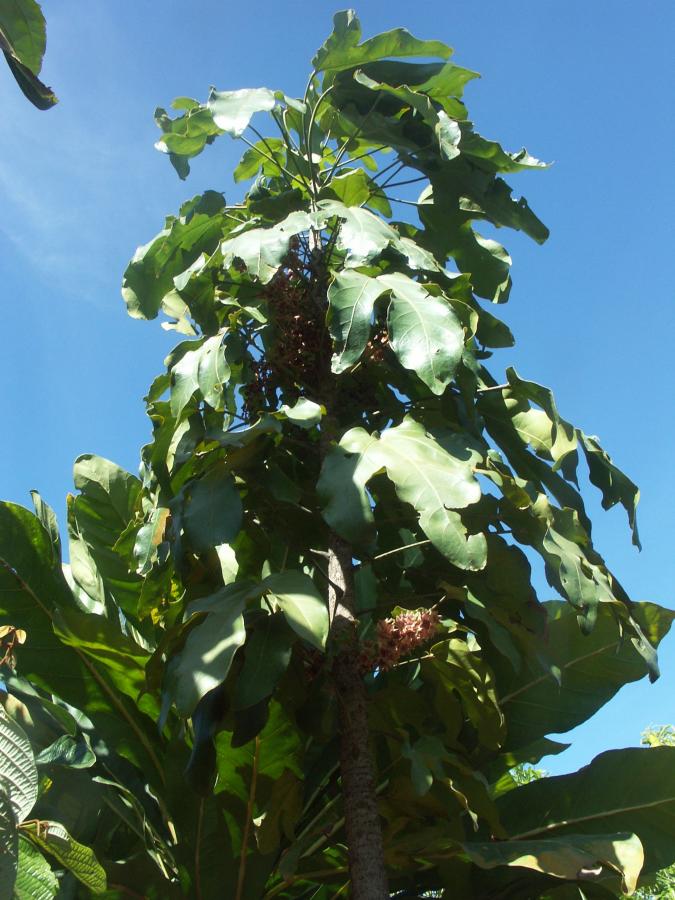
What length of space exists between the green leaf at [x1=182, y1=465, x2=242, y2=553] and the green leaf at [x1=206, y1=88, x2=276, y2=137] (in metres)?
1.00

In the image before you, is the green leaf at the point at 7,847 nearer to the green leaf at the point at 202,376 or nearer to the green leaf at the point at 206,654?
the green leaf at the point at 206,654

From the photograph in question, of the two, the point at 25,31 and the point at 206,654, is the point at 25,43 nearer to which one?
the point at 25,31

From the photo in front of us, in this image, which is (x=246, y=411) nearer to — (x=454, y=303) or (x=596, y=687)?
(x=454, y=303)

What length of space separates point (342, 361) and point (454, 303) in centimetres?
44

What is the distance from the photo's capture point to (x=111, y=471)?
325 centimetres

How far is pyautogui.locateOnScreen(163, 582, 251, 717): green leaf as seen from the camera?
5.92 feet

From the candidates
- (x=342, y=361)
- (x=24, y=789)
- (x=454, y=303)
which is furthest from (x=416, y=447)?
(x=24, y=789)

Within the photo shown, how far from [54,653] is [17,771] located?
1471 millimetres

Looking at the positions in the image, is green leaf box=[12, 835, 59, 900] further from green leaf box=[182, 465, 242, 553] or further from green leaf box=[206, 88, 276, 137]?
green leaf box=[206, 88, 276, 137]

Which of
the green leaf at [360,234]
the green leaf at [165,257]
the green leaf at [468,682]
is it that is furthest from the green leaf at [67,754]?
the green leaf at [360,234]

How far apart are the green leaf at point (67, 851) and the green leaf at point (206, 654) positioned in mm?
434

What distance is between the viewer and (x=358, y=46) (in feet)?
9.27

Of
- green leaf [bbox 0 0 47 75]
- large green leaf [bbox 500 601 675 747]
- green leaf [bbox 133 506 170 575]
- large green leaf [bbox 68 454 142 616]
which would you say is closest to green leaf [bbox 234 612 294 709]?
green leaf [bbox 133 506 170 575]

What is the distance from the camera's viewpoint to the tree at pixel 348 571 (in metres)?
2.11
